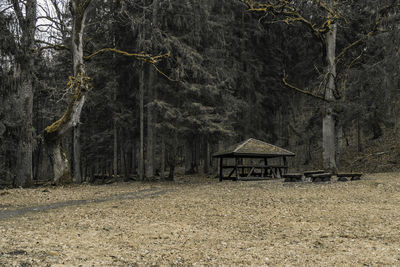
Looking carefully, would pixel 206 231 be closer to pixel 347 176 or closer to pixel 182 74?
pixel 347 176

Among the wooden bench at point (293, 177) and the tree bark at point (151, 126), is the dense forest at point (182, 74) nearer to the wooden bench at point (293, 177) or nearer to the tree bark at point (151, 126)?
the tree bark at point (151, 126)

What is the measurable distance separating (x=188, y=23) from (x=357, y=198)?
1607 cm

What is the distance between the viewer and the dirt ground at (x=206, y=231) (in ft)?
17.4

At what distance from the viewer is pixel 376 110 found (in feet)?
68.8

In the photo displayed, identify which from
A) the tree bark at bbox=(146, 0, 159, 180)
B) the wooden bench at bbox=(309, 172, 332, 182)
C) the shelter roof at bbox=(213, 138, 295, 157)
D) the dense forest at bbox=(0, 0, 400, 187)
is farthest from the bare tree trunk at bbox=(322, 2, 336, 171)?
the tree bark at bbox=(146, 0, 159, 180)

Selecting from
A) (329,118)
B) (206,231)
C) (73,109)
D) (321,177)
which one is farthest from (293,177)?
(73,109)

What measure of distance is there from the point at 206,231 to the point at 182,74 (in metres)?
14.7

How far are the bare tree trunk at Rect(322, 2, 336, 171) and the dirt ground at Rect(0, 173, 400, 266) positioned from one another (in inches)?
334

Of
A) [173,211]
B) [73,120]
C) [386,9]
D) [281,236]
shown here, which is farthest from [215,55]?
[281,236]

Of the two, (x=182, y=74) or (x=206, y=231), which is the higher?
(x=182, y=74)

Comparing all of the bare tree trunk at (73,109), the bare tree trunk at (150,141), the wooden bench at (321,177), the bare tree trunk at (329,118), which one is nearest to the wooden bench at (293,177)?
the wooden bench at (321,177)

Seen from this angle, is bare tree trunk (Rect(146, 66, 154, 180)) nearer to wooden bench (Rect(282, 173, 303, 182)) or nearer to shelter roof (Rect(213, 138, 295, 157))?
shelter roof (Rect(213, 138, 295, 157))

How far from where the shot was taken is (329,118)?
67.6ft

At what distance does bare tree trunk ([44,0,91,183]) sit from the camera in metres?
15.7
